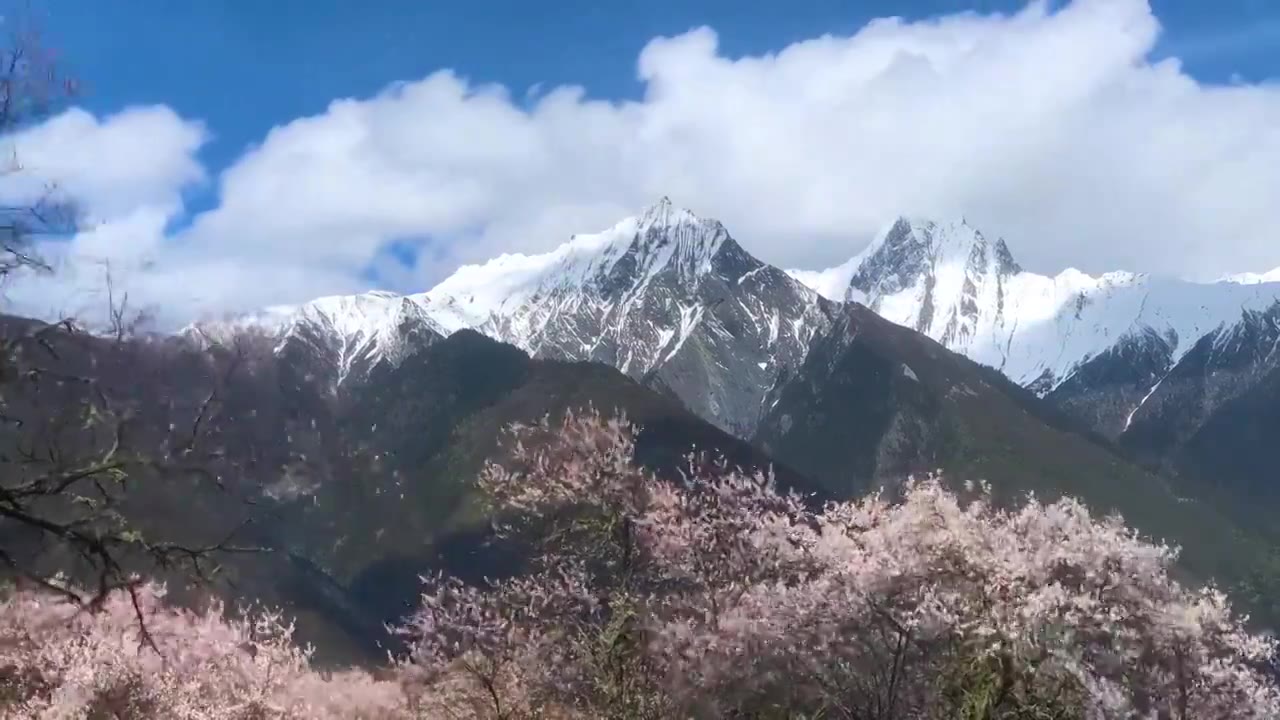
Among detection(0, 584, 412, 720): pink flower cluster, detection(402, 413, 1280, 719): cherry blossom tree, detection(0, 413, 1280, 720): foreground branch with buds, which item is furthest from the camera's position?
detection(0, 584, 412, 720): pink flower cluster

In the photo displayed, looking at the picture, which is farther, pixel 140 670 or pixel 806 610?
pixel 140 670

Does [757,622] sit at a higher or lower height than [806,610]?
lower

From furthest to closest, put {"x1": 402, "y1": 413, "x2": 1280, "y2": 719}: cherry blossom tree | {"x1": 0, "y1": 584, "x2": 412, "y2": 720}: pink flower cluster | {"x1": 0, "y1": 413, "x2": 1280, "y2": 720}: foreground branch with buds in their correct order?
{"x1": 0, "y1": 584, "x2": 412, "y2": 720}: pink flower cluster
{"x1": 0, "y1": 413, "x2": 1280, "y2": 720}: foreground branch with buds
{"x1": 402, "y1": 413, "x2": 1280, "y2": 719}: cherry blossom tree

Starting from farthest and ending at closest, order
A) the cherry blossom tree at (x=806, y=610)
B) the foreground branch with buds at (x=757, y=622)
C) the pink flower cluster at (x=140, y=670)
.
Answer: the pink flower cluster at (x=140, y=670)
the foreground branch with buds at (x=757, y=622)
the cherry blossom tree at (x=806, y=610)

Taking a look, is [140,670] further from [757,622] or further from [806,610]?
[806,610]

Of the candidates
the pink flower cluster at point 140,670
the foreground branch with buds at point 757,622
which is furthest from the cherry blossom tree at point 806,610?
the pink flower cluster at point 140,670

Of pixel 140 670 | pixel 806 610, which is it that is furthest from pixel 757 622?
pixel 140 670

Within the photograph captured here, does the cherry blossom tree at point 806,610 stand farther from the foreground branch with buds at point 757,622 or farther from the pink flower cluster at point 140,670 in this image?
the pink flower cluster at point 140,670

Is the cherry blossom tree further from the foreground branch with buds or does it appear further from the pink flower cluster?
the pink flower cluster

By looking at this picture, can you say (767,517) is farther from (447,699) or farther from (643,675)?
(447,699)

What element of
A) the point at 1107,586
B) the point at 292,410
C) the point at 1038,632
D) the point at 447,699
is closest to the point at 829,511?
the point at 1107,586

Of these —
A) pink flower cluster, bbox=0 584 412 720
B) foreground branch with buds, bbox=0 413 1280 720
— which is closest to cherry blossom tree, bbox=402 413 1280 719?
foreground branch with buds, bbox=0 413 1280 720

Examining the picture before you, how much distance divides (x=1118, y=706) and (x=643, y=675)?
7.63 meters

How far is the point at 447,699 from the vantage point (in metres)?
23.2
